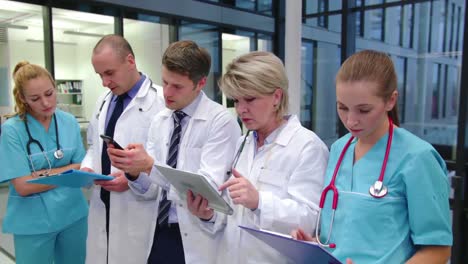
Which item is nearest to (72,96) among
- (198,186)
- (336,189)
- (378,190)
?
(198,186)

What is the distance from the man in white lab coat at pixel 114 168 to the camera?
1.76 meters

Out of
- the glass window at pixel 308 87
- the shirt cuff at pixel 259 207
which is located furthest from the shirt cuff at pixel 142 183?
the glass window at pixel 308 87

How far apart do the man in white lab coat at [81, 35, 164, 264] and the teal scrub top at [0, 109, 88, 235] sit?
19cm

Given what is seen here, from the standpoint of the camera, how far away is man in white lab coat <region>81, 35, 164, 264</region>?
1.76 m

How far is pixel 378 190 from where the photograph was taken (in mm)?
989

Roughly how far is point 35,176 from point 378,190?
5.47 ft

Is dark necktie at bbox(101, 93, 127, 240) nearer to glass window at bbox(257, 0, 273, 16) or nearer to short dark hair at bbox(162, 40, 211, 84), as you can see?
short dark hair at bbox(162, 40, 211, 84)

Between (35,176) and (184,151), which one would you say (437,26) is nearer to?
(184,151)

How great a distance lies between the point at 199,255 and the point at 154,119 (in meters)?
0.65

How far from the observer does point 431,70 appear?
17.7 ft

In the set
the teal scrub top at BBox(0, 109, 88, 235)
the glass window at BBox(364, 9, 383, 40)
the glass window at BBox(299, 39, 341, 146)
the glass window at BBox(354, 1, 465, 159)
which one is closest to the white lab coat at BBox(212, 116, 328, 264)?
the teal scrub top at BBox(0, 109, 88, 235)

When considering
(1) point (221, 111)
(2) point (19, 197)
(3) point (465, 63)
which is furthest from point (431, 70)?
(2) point (19, 197)

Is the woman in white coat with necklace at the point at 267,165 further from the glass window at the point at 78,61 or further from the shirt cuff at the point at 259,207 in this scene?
the glass window at the point at 78,61

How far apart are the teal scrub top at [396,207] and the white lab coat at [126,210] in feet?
3.07
